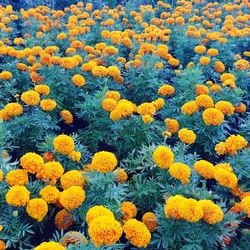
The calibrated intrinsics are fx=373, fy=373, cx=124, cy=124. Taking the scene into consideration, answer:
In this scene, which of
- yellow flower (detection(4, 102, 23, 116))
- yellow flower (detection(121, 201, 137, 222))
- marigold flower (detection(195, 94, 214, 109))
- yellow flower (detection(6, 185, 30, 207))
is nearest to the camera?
yellow flower (detection(6, 185, 30, 207))

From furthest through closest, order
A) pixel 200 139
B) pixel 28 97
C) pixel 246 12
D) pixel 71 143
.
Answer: pixel 246 12, pixel 200 139, pixel 28 97, pixel 71 143

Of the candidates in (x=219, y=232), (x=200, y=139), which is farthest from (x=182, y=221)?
(x=200, y=139)

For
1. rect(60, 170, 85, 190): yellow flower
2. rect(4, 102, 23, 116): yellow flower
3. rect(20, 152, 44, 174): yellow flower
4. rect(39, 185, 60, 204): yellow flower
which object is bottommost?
rect(4, 102, 23, 116): yellow flower

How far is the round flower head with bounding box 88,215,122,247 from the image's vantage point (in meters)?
1.96

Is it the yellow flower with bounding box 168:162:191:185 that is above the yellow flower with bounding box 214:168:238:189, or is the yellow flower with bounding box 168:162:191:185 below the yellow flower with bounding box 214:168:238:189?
above

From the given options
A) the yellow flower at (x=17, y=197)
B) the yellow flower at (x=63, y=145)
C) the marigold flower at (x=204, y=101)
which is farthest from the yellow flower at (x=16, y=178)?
the marigold flower at (x=204, y=101)

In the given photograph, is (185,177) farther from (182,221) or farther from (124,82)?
(124,82)

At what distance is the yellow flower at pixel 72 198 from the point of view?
2465 mm

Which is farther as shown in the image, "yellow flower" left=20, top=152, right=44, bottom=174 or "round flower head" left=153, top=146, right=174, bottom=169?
"round flower head" left=153, top=146, right=174, bottom=169

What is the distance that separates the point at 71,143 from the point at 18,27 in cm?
520

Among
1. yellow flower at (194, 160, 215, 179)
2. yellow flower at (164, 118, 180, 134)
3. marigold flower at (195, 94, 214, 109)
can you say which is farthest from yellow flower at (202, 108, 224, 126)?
yellow flower at (194, 160, 215, 179)

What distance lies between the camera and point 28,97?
11.5ft

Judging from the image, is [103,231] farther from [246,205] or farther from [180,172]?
[246,205]

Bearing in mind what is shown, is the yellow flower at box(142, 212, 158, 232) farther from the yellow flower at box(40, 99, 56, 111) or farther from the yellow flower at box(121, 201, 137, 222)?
the yellow flower at box(40, 99, 56, 111)
